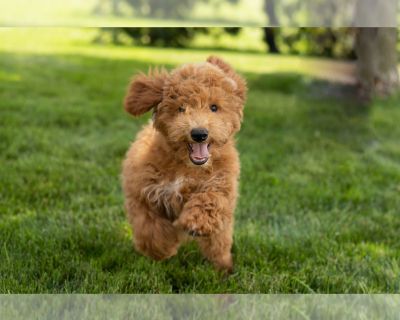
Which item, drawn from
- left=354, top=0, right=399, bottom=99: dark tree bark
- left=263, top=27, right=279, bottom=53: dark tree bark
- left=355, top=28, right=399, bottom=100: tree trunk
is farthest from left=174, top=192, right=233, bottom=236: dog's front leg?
left=263, top=27, right=279, bottom=53: dark tree bark

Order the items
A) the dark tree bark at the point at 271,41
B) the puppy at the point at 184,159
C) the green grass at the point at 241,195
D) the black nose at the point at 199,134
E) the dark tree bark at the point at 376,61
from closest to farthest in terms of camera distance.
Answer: the black nose at the point at 199,134 < the puppy at the point at 184,159 < the green grass at the point at 241,195 < the dark tree bark at the point at 376,61 < the dark tree bark at the point at 271,41

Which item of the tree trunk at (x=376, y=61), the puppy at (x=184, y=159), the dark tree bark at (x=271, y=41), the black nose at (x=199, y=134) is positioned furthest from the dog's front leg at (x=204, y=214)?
the dark tree bark at (x=271, y=41)

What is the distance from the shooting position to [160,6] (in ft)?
12.2

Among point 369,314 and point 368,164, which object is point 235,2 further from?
point 368,164

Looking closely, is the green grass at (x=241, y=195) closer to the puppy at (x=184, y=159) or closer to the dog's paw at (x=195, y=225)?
the puppy at (x=184, y=159)

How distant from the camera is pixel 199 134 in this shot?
8.79 ft

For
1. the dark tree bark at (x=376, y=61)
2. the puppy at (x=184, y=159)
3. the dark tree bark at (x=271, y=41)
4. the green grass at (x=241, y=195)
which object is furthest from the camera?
the dark tree bark at (x=271, y=41)

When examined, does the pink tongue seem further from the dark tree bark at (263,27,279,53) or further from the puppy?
the dark tree bark at (263,27,279,53)

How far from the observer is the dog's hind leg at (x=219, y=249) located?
3.19m

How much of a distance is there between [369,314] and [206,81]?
124 centimetres

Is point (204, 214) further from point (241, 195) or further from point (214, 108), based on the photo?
point (241, 195)

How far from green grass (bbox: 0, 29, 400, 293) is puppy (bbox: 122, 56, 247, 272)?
280 mm

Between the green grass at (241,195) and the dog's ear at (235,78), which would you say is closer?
the dog's ear at (235,78)

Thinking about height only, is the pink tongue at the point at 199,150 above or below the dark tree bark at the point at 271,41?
above
